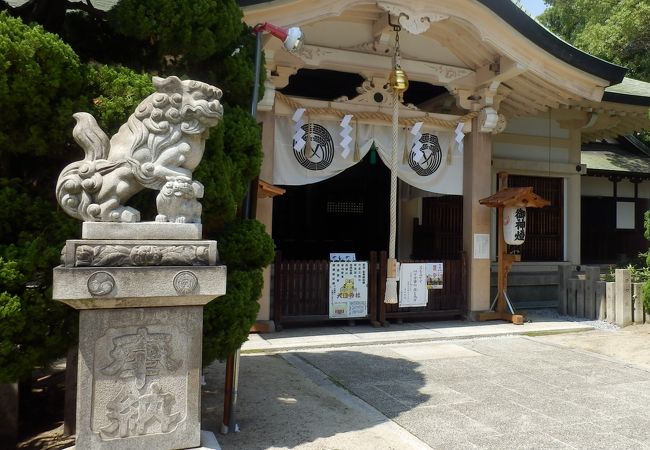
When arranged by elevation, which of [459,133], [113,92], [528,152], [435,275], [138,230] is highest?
[528,152]

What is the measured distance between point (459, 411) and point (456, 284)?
491 centimetres

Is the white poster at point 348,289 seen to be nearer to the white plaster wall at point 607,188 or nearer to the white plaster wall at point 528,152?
the white plaster wall at point 528,152

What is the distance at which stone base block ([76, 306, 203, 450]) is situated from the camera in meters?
3.26

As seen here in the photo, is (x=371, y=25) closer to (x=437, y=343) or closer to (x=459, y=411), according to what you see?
(x=437, y=343)

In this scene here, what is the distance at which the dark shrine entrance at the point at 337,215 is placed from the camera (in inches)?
492

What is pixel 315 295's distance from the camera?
8688mm

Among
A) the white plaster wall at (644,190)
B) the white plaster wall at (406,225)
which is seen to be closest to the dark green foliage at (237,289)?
the white plaster wall at (406,225)

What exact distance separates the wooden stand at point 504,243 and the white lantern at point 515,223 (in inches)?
4.3

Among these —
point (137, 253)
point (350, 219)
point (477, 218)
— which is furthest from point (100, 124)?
point (350, 219)

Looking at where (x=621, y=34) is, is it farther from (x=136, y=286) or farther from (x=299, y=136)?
(x=136, y=286)

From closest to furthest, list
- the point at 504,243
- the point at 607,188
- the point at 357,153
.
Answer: the point at 357,153
the point at 504,243
the point at 607,188

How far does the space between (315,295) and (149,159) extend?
5.52 metres

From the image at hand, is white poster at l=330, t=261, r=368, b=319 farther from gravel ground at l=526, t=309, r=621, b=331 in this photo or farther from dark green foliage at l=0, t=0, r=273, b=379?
dark green foliage at l=0, t=0, r=273, b=379

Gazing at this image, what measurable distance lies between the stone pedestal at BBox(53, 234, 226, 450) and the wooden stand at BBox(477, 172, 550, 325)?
706 cm
